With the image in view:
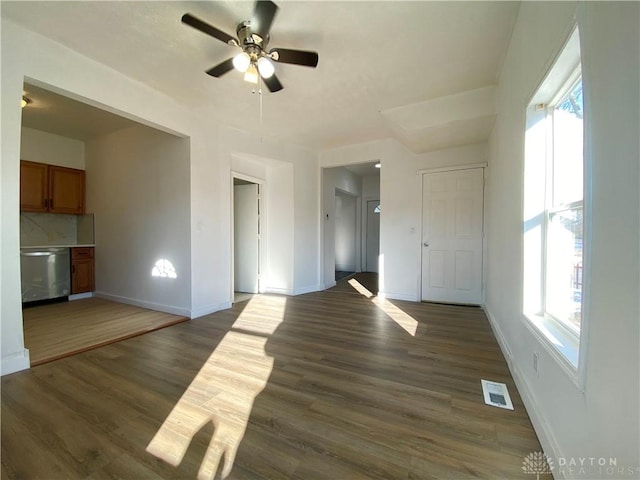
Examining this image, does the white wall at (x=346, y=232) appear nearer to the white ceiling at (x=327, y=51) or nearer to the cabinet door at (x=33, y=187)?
the white ceiling at (x=327, y=51)

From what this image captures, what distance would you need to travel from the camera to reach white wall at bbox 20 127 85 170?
4.59 m

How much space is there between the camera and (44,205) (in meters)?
4.70

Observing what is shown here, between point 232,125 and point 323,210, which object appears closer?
point 232,125

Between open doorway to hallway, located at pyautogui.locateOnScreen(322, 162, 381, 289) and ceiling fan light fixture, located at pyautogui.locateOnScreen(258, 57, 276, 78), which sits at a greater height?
ceiling fan light fixture, located at pyautogui.locateOnScreen(258, 57, 276, 78)

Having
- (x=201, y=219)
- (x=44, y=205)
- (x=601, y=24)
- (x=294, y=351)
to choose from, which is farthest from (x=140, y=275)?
(x=601, y=24)

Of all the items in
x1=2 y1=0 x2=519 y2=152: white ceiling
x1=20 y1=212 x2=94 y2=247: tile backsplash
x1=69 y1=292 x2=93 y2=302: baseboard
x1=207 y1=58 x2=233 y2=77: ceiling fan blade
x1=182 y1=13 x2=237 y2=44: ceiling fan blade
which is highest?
x1=2 y1=0 x2=519 y2=152: white ceiling

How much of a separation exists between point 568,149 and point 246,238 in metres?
4.93

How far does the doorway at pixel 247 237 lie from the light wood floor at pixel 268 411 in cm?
241

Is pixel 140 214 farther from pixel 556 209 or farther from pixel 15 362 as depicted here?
pixel 556 209

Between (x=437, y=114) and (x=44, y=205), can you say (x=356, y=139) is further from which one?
(x=44, y=205)

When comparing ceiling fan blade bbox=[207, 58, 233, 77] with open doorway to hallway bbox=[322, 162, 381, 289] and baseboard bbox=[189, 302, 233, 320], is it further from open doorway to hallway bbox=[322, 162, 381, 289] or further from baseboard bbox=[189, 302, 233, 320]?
open doorway to hallway bbox=[322, 162, 381, 289]

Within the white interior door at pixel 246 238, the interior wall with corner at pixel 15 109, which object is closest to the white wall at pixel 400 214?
the white interior door at pixel 246 238

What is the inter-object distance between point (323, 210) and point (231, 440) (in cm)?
459

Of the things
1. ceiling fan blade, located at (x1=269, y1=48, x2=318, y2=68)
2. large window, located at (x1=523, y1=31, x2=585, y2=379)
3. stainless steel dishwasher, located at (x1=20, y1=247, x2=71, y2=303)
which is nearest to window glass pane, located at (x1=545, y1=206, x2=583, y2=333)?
large window, located at (x1=523, y1=31, x2=585, y2=379)
